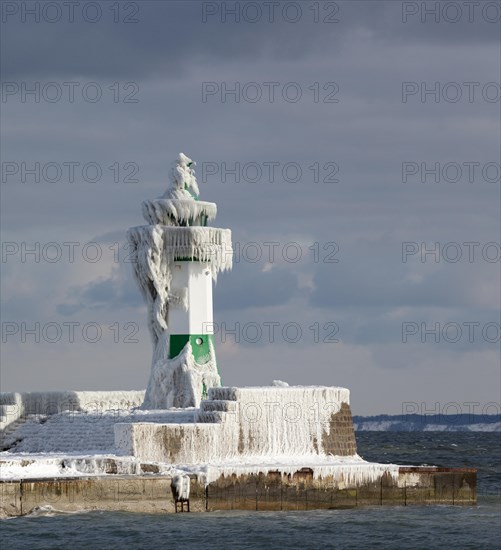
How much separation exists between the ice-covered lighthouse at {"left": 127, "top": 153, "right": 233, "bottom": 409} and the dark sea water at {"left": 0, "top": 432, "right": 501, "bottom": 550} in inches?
418

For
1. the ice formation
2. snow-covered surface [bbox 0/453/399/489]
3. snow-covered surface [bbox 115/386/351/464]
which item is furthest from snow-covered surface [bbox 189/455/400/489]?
the ice formation

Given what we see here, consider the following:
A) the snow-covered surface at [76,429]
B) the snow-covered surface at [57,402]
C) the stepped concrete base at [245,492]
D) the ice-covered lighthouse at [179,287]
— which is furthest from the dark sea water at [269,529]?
the snow-covered surface at [57,402]

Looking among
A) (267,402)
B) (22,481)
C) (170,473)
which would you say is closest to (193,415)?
(267,402)

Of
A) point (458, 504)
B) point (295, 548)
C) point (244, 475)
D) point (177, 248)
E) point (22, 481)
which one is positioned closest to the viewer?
point (295, 548)

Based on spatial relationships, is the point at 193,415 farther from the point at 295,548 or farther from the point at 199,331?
the point at 295,548

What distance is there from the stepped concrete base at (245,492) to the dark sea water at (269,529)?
0.36 m

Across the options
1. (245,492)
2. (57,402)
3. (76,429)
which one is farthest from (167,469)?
(57,402)

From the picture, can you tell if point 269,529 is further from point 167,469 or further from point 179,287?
point 179,287

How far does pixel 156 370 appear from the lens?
5566cm

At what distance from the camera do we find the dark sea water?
131 feet

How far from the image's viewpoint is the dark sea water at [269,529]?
3997 cm

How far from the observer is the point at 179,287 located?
55594mm

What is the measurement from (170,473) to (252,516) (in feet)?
8.21

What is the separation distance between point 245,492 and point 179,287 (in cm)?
1157
